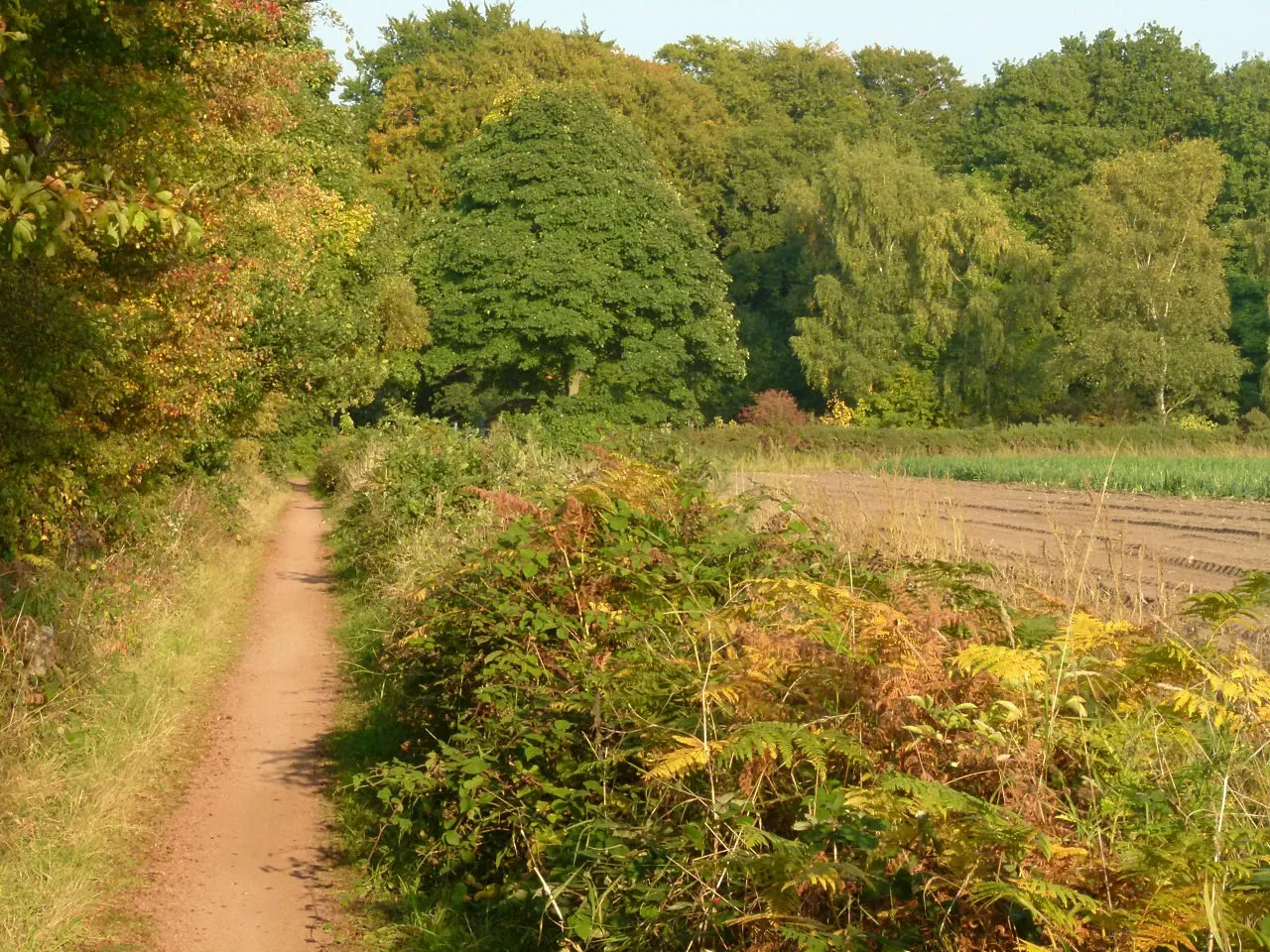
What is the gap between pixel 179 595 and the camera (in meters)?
13.9

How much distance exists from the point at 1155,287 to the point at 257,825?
2108 inches

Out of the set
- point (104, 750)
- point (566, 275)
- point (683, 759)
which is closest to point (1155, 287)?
point (566, 275)

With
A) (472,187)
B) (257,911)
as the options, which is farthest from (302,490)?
(257,911)

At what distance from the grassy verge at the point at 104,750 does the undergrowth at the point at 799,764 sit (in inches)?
54.2

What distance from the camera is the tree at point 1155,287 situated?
55.3 metres

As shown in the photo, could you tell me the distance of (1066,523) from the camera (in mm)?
22500

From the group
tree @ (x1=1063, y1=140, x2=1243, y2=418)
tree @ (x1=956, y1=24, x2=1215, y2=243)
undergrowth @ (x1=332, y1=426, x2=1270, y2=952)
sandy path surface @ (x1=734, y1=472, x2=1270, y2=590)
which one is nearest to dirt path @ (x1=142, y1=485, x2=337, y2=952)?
undergrowth @ (x1=332, y1=426, x2=1270, y2=952)

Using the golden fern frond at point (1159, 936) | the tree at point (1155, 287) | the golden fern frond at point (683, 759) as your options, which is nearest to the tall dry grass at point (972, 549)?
the golden fern frond at point (683, 759)

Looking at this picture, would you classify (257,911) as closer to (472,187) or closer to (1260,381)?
(472,187)

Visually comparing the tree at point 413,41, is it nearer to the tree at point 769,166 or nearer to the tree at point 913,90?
the tree at point 769,166

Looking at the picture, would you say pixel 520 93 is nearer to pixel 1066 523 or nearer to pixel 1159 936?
pixel 1066 523

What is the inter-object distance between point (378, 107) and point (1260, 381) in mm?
40502

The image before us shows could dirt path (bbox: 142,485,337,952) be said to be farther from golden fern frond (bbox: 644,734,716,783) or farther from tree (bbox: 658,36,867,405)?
tree (bbox: 658,36,867,405)

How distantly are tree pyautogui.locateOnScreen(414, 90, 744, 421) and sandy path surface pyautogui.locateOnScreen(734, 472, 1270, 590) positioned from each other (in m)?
14.3
